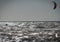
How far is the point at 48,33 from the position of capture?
2.74 m

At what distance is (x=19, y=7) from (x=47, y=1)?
0.75 meters

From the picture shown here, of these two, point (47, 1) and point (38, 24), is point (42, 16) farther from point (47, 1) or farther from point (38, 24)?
point (47, 1)

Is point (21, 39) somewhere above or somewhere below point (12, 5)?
below

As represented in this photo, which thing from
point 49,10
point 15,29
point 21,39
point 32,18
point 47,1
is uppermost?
point 47,1

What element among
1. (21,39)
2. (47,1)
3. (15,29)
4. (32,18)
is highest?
(47,1)

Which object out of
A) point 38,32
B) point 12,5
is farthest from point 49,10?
point 12,5

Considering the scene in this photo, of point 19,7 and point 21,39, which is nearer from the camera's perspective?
point 21,39

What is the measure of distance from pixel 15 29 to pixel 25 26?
0.87ft

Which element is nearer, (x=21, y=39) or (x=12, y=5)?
(x=21, y=39)

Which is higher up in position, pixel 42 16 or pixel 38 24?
pixel 42 16

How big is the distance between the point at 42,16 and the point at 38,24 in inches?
9.4

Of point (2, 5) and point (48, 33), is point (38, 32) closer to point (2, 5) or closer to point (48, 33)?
point (48, 33)

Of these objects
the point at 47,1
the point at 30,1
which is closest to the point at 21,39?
the point at 30,1

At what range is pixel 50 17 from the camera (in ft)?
9.31
